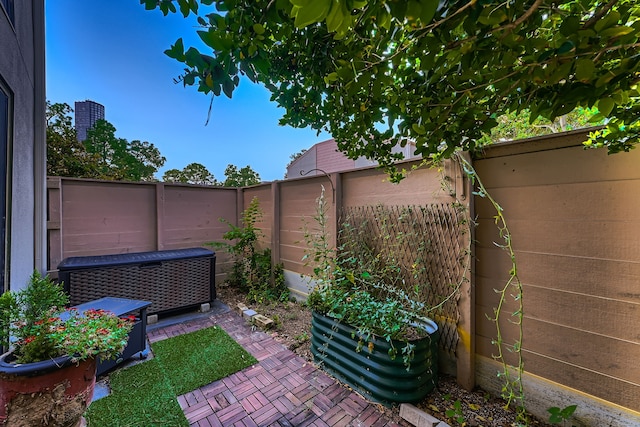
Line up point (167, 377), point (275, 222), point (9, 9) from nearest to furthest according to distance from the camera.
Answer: point (9, 9), point (167, 377), point (275, 222)

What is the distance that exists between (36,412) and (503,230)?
3224 mm

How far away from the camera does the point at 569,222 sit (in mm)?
1689

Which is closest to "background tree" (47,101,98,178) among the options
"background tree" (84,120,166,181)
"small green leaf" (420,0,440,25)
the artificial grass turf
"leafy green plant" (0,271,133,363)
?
"background tree" (84,120,166,181)

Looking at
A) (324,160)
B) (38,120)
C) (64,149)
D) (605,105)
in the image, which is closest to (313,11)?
(605,105)

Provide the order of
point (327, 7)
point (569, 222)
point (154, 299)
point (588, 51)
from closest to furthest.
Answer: point (327, 7) < point (588, 51) < point (569, 222) < point (154, 299)

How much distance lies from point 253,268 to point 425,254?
9.80 feet

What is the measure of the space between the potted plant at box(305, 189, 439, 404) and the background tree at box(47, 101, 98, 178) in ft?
22.8

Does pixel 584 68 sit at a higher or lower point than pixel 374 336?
higher

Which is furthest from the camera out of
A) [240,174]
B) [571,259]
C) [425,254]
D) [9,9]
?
[240,174]

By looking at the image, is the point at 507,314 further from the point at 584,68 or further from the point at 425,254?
the point at 584,68

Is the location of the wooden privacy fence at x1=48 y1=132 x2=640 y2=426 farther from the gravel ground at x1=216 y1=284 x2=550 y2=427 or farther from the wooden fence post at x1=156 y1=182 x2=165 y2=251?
the wooden fence post at x1=156 y1=182 x2=165 y2=251

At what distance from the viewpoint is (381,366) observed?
1.91 metres

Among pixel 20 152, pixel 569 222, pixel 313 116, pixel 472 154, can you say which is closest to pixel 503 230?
pixel 569 222

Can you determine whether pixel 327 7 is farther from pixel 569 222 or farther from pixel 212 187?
pixel 212 187
